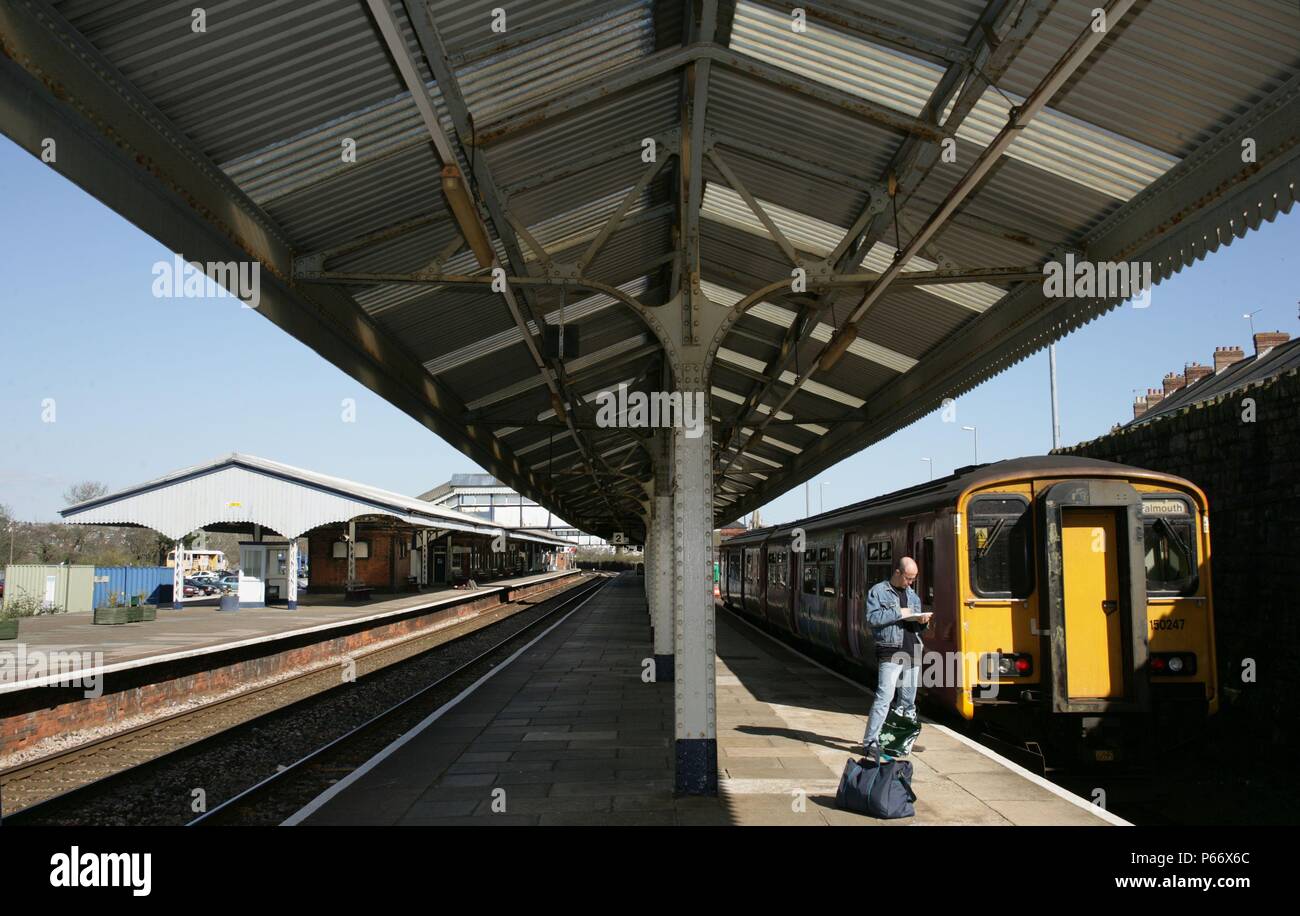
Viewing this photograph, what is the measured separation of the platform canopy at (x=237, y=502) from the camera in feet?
89.0

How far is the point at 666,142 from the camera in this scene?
322 inches

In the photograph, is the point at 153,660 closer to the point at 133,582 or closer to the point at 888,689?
the point at 888,689

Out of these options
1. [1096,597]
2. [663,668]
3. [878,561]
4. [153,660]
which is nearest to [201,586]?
[153,660]

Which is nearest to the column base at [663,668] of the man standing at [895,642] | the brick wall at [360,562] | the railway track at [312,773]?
the railway track at [312,773]

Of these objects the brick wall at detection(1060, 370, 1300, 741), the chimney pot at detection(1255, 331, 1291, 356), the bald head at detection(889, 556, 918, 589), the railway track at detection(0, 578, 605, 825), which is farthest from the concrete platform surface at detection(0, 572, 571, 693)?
the chimney pot at detection(1255, 331, 1291, 356)

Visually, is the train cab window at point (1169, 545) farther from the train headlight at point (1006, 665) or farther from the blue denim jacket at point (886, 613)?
the blue denim jacket at point (886, 613)

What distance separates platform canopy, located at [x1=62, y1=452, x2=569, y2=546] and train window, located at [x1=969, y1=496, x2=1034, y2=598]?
2087 centimetres

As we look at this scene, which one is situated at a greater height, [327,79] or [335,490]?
[327,79]

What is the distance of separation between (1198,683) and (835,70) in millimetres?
6100

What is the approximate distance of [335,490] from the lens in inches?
1073

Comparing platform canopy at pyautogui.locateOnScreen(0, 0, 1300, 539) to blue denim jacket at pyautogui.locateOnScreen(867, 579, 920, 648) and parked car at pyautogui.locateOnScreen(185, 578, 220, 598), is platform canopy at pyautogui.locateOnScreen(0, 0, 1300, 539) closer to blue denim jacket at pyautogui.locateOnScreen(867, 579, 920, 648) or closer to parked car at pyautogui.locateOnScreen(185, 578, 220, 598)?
blue denim jacket at pyautogui.locateOnScreen(867, 579, 920, 648)

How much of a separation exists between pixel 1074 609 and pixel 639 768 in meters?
4.14

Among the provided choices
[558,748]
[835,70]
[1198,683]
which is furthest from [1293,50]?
[558,748]
